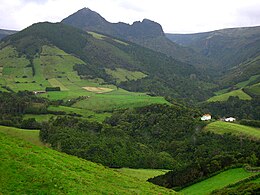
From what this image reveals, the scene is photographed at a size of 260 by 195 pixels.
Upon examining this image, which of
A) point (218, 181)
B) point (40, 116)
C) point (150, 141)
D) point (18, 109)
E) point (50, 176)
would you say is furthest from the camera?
point (18, 109)

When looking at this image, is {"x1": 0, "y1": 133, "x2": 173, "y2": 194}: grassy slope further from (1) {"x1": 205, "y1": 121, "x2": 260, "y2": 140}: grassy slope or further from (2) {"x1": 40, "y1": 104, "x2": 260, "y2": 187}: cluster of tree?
(1) {"x1": 205, "y1": 121, "x2": 260, "y2": 140}: grassy slope

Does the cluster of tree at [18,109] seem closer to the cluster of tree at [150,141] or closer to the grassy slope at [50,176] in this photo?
the cluster of tree at [150,141]

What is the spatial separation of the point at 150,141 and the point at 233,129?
3484cm

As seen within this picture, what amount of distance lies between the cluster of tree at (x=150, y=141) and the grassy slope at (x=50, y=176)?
27241 millimetres

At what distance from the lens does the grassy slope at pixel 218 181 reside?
150 feet

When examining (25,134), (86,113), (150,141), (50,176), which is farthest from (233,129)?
(50,176)

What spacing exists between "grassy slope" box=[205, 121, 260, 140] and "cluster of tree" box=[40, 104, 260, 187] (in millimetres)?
2690

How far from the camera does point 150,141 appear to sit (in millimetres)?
141375

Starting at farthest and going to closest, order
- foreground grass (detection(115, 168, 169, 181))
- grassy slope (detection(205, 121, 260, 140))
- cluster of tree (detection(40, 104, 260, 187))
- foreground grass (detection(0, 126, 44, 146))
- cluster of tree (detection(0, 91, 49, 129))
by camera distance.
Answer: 1. cluster of tree (detection(0, 91, 49, 129))
2. grassy slope (detection(205, 121, 260, 140))
3. foreground grass (detection(0, 126, 44, 146))
4. cluster of tree (detection(40, 104, 260, 187))
5. foreground grass (detection(115, 168, 169, 181))

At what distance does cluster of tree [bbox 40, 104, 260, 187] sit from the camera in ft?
331

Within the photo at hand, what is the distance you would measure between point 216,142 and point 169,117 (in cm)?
3779

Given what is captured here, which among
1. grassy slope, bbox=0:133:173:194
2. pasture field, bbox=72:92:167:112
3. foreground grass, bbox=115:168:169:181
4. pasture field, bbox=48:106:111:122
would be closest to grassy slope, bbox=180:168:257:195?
grassy slope, bbox=0:133:173:194

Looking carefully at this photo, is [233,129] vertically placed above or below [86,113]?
above

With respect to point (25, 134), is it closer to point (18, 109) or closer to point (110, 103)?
point (18, 109)
